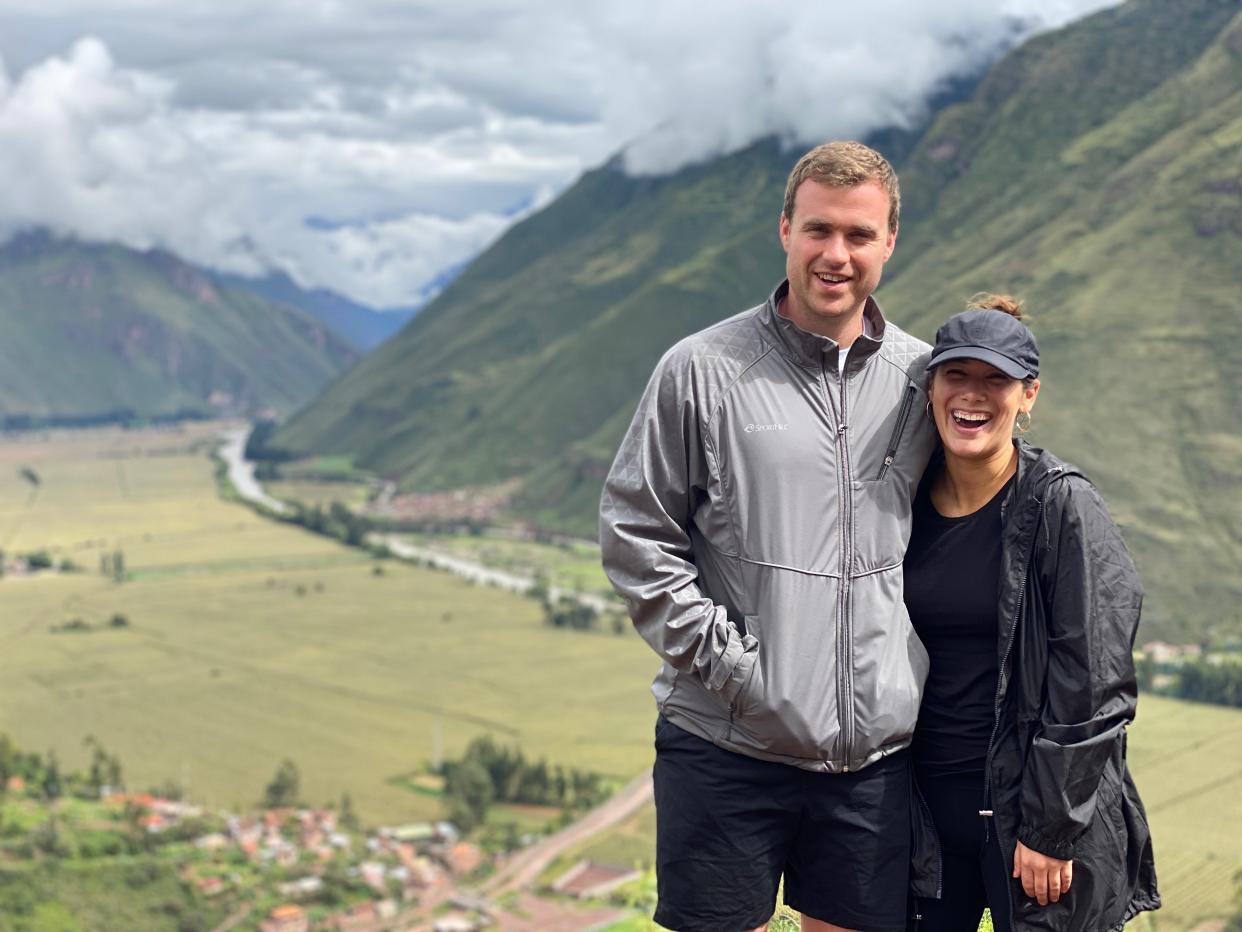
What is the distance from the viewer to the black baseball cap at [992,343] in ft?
20.6

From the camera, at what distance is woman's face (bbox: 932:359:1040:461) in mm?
6328

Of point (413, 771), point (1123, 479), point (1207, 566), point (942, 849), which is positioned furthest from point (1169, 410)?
point (942, 849)

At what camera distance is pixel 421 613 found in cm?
11519

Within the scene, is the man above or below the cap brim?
below

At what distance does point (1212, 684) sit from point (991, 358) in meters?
77.5

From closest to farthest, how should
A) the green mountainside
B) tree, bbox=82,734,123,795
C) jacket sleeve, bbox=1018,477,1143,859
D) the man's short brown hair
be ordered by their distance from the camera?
jacket sleeve, bbox=1018,477,1143,859 < the man's short brown hair < tree, bbox=82,734,123,795 < the green mountainside

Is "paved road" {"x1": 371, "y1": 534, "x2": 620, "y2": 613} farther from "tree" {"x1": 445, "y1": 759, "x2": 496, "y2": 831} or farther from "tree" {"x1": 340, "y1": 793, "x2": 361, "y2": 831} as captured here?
"tree" {"x1": 340, "y1": 793, "x2": 361, "y2": 831}

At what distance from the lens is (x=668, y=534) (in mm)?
6352

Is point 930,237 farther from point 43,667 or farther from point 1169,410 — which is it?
point 43,667

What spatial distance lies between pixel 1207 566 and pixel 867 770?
3697 inches

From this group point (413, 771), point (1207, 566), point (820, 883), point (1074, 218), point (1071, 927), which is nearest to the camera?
point (1071, 927)

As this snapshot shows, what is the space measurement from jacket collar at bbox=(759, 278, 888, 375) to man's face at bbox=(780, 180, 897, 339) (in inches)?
3.1

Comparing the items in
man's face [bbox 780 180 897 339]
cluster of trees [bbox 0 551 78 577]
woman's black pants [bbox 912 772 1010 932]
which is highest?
man's face [bbox 780 180 897 339]

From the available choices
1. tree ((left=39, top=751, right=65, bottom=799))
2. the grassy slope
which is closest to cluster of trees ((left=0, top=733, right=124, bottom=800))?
tree ((left=39, top=751, right=65, bottom=799))
